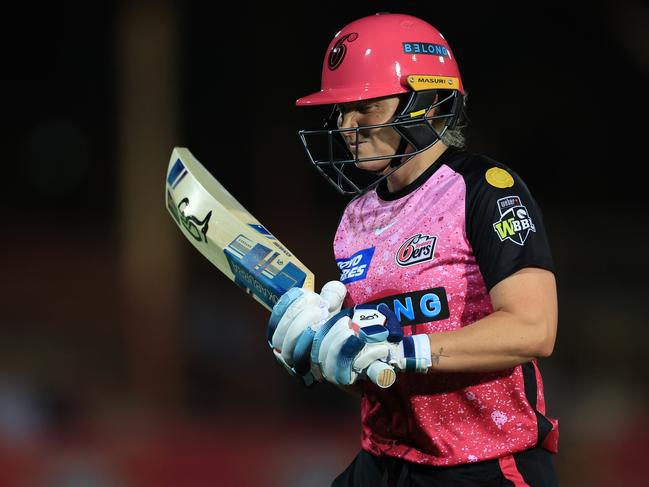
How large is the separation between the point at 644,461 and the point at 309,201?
4.76 meters

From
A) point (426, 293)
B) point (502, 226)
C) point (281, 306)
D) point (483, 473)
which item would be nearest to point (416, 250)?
point (426, 293)

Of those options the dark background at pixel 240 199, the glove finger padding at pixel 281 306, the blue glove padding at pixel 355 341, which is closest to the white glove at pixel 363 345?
the blue glove padding at pixel 355 341

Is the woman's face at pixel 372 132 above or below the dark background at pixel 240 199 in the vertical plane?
above

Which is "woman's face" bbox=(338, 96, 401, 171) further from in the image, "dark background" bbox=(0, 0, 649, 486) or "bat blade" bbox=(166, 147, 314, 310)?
"dark background" bbox=(0, 0, 649, 486)

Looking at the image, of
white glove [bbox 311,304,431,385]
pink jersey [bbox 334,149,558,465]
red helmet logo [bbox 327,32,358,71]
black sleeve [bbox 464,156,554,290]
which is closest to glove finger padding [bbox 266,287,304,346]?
white glove [bbox 311,304,431,385]

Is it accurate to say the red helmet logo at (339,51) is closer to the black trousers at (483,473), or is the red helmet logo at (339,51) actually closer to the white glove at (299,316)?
the white glove at (299,316)

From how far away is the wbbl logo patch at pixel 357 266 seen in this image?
78.4 inches

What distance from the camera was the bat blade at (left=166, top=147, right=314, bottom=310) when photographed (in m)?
2.00

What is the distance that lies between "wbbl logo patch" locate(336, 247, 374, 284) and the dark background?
262cm

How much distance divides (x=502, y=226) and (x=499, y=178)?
4.6 inches

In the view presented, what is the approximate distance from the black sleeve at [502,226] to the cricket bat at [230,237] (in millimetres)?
377

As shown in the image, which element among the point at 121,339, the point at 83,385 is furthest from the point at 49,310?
the point at 83,385

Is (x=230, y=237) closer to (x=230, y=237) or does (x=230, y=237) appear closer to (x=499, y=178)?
(x=230, y=237)

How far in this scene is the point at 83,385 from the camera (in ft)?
20.3
